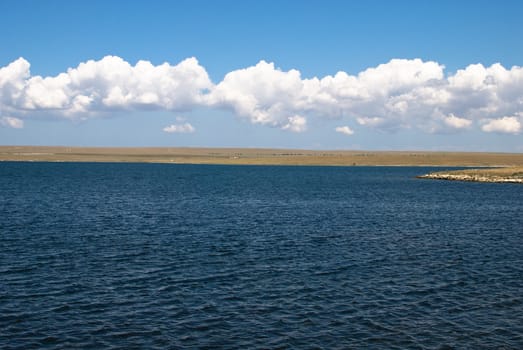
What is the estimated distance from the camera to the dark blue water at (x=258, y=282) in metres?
21.9

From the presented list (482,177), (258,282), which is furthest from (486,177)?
(258,282)

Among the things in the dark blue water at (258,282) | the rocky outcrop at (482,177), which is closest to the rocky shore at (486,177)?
the rocky outcrop at (482,177)

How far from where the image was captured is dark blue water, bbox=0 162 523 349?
21938mm

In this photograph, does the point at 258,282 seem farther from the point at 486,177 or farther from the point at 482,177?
the point at 482,177

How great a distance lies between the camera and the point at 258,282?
30.2 metres

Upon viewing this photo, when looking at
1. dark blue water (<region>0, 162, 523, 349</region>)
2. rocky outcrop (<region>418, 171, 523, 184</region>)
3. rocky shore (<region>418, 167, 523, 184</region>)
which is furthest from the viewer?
rocky shore (<region>418, 167, 523, 184</region>)

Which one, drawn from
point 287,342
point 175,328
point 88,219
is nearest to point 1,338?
point 175,328

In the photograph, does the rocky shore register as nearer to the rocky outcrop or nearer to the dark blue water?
the rocky outcrop

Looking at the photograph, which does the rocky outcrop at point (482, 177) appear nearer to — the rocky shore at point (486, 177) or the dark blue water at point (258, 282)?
the rocky shore at point (486, 177)

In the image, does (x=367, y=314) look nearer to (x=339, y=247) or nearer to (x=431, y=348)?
(x=431, y=348)

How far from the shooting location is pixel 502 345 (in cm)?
2081

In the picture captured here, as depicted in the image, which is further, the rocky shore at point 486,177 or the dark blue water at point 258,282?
the rocky shore at point 486,177

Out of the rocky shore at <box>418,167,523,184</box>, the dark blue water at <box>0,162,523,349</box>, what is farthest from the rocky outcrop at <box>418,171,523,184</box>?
the dark blue water at <box>0,162,523,349</box>

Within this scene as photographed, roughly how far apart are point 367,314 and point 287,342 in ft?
17.2
